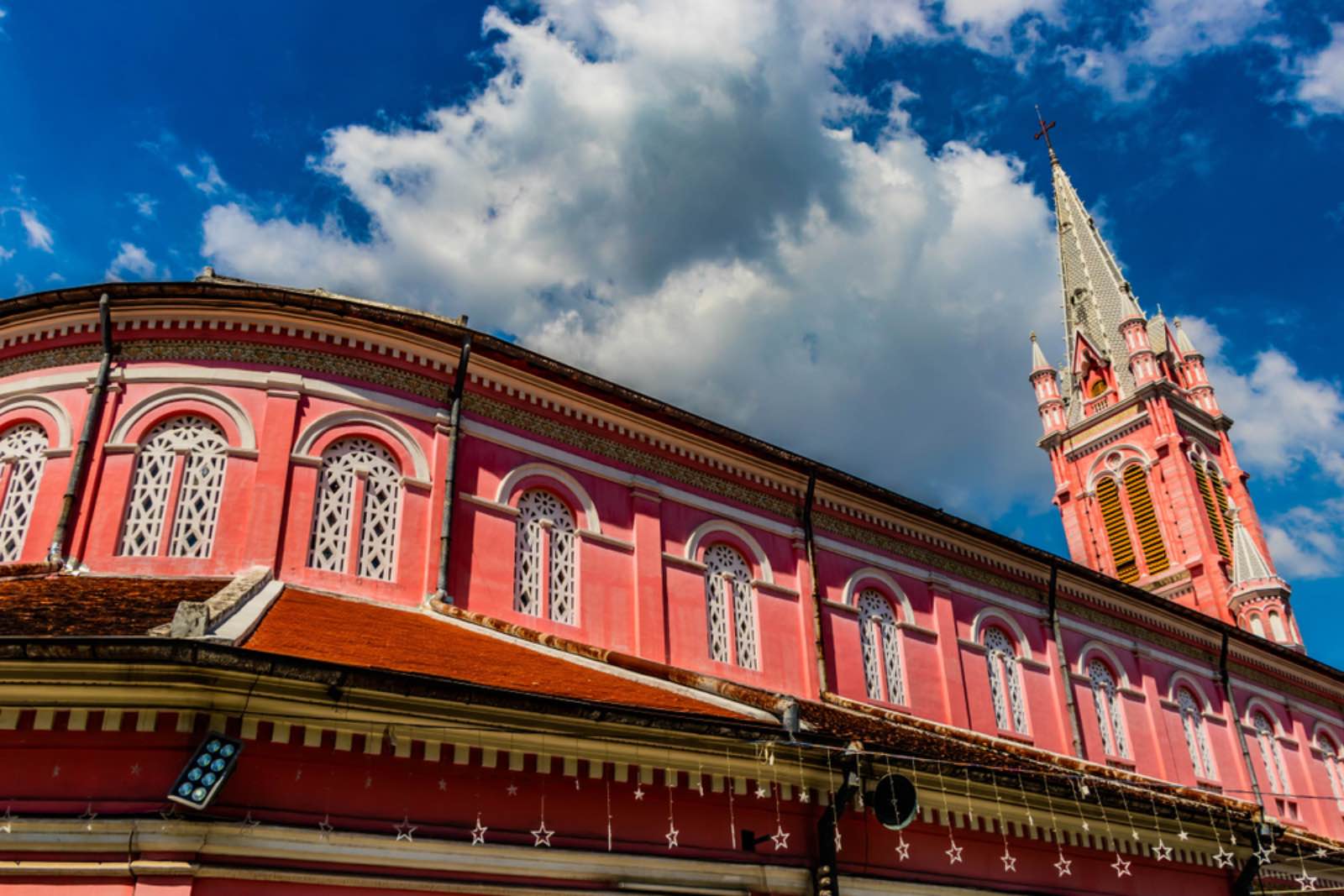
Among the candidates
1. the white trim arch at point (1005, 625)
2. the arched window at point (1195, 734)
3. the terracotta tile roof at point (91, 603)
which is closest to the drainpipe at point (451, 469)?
the terracotta tile roof at point (91, 603)

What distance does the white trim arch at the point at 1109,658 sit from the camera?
72.9 feet

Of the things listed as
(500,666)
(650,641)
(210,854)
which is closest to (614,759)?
(500,666)

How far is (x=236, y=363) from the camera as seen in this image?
1370 cm

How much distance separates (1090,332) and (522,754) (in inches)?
1621

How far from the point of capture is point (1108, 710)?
22.2 m

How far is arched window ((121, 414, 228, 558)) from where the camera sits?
1266cm

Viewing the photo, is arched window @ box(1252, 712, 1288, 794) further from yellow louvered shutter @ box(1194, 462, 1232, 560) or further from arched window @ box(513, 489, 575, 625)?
arched window @ box(513, 489, 575, 625)

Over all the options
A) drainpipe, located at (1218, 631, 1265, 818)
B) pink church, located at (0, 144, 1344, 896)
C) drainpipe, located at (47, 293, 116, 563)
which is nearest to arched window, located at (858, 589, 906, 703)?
pink church, located at (0, 144, 1344, 896)

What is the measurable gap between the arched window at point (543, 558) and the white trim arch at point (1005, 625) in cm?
896

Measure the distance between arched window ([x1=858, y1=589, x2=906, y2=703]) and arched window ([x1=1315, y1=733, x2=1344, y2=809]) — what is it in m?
16.5

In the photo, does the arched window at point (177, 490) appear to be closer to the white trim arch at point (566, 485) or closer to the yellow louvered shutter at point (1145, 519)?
the white trim arch at point (566, 485)

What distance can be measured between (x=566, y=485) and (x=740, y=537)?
128 inches

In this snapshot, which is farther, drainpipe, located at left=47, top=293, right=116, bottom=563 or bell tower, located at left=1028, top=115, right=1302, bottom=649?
bell tower, located at left=1028, top=115, right=1302, bottom=649

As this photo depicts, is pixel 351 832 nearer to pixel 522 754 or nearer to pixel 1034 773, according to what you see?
pixel 522 754
